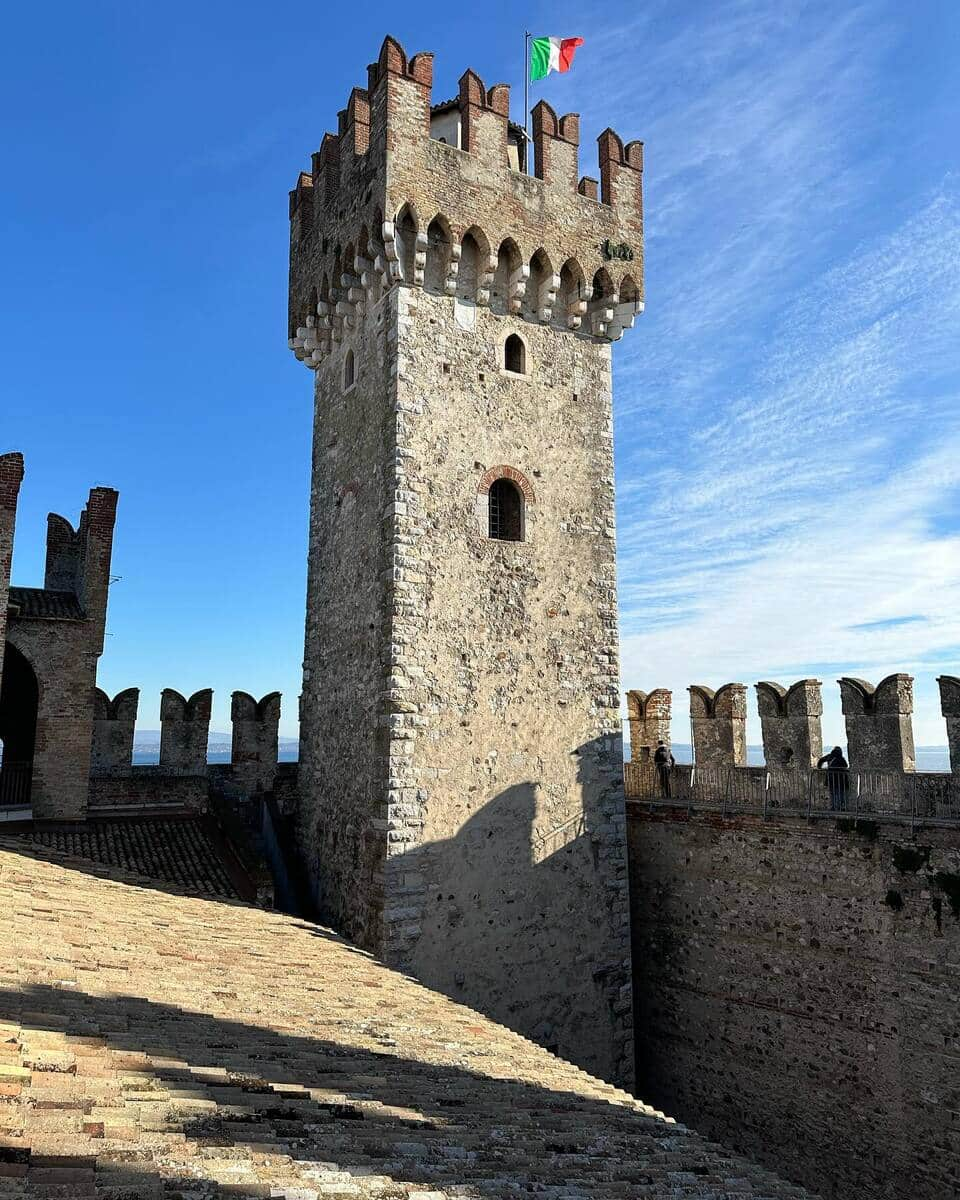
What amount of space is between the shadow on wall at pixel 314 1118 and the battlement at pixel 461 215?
986 centimetres

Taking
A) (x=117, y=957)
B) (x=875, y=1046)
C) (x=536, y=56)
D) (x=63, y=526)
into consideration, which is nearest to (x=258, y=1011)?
(x=117, y=957)

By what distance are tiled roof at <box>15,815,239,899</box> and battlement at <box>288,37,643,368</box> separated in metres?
8.08

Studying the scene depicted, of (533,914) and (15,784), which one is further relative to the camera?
(15,784)

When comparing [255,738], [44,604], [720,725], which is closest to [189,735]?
[255,738]

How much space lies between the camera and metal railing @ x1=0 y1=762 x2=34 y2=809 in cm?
1362

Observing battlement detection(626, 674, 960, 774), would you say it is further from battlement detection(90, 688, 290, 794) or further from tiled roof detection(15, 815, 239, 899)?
tiled roof detection(15, 815, 239, 899)

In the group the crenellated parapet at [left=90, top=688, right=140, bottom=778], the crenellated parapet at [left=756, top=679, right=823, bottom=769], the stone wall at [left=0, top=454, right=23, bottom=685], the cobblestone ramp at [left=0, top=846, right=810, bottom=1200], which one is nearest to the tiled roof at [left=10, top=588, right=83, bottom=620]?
the stone wall at [left=0, top=454, right=23, bottom=685]

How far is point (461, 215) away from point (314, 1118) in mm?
11414

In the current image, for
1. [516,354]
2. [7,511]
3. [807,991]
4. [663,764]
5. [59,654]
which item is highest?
[516,354]

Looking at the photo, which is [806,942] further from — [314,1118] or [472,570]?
[314,1118]

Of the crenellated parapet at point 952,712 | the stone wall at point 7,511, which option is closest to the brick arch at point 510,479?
the crenellated parapet at point 952,712

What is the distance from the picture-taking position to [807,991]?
36.5ft

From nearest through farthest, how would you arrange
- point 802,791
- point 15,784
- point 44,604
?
point 802,791, point 15,784, point 44,604

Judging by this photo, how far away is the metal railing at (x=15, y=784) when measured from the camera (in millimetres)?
13617
